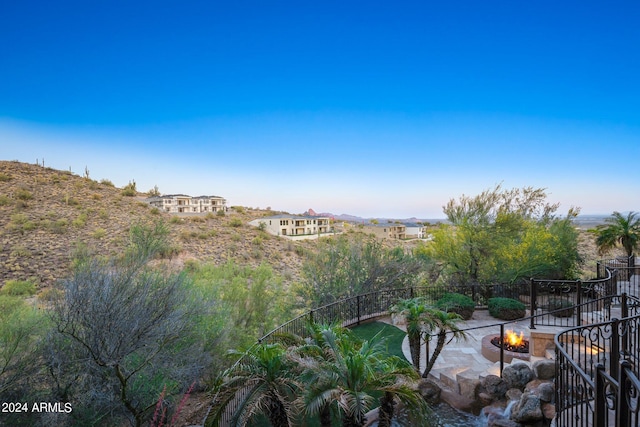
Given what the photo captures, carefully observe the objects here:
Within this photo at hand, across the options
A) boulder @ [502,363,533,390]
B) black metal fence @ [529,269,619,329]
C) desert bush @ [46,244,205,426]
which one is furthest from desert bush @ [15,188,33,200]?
black metal fence @ [529,269,619,329]

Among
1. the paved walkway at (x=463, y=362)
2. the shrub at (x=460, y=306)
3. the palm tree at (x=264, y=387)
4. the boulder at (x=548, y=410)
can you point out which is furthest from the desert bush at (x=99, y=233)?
the boulder at (x=548, y=410)

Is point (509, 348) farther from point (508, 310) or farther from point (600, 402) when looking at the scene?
point (600, 402)

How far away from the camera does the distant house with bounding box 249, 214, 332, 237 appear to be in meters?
44.6

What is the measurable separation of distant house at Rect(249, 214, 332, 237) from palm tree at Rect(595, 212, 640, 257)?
98.5ft

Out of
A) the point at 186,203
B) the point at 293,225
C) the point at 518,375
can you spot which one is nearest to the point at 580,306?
the point at 518,375

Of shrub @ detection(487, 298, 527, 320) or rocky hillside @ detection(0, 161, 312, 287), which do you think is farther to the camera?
rocky hillside @ detection(0, 161, 312, 287)

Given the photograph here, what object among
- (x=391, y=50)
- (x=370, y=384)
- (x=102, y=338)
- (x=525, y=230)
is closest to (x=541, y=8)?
(x=391, y=50)

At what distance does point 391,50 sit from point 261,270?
11.2 meters

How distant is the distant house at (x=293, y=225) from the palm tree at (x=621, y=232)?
98.5 ft

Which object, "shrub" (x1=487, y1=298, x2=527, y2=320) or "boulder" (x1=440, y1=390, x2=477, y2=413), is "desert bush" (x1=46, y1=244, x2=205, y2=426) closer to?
"boulder" (x1=440, y1=390, x2=477, y2=413)

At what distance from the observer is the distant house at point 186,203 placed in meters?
44.0

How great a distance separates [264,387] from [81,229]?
3094cm

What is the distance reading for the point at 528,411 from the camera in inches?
209

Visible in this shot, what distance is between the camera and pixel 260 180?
122ft
